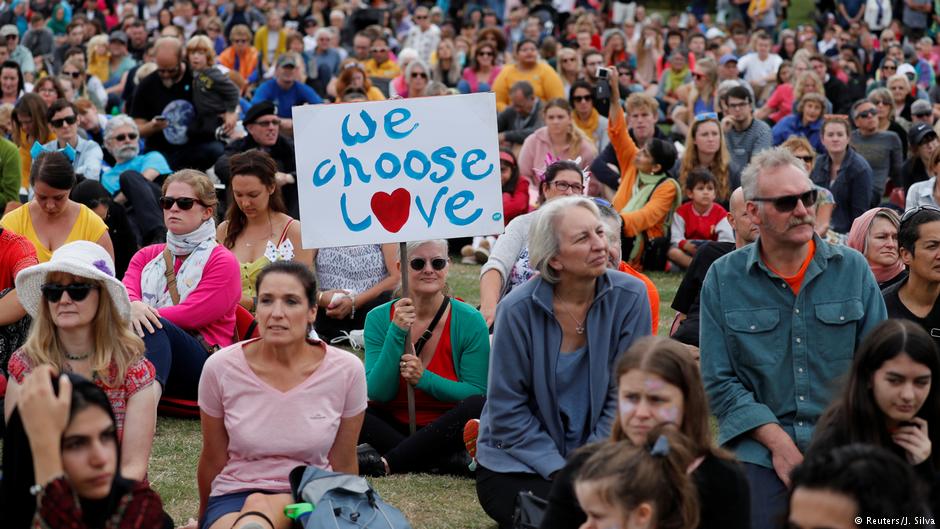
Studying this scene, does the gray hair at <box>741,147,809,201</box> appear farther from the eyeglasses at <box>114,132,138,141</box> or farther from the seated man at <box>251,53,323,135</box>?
the seated man at <box>251,53,323,135</box>

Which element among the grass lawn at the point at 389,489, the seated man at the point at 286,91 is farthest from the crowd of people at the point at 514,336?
the seated man at the point at 286,91

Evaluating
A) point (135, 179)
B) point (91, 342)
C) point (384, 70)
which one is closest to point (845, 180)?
point (135, 179)

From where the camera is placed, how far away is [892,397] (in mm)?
4254

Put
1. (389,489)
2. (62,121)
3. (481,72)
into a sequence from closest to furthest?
1. (389,489)
2. (62,121)
3. (481,72)

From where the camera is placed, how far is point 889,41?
20688 millimetres

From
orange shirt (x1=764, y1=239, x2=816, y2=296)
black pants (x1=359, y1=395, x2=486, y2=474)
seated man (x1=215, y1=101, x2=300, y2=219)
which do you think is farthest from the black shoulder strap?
seated man (x1=215, y1=101, x2=300, y2=219)

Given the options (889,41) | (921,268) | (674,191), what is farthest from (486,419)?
(889,41)

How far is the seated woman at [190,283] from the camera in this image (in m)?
7.09

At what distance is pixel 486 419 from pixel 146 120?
935 cm

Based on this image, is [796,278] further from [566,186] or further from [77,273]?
[77,273]

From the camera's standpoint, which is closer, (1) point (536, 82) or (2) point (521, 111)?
(2) point (521, 111)

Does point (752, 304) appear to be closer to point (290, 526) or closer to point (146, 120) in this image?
point (290, 526)

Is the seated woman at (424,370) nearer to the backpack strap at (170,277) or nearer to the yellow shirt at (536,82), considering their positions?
the backpack strap at (170,277)

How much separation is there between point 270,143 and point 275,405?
22.6 ft
